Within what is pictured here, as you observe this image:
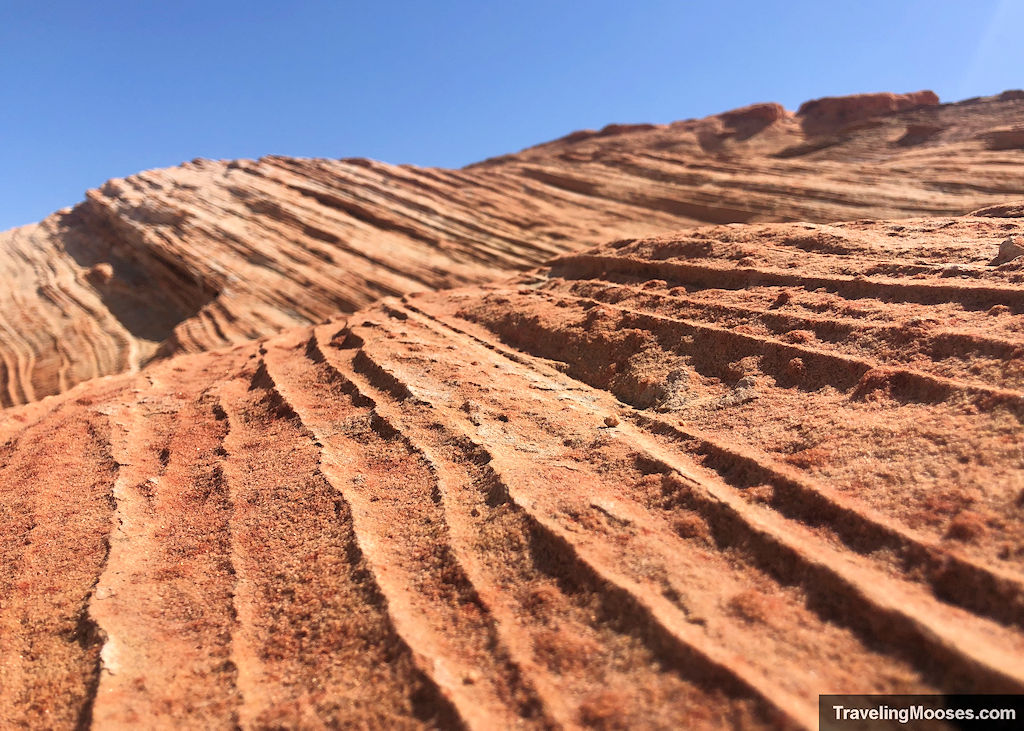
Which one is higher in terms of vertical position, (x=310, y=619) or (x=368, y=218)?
(x=368, y=218)

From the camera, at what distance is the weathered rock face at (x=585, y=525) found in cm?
210

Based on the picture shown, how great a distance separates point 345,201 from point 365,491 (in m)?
16.6

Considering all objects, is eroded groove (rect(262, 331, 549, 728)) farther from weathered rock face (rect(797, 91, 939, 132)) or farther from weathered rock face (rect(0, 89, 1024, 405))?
weathered rock face (rect(797, 91, 939, 132))

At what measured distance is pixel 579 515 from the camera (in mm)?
2924

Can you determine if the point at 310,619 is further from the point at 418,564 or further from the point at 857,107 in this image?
the point at 857,107

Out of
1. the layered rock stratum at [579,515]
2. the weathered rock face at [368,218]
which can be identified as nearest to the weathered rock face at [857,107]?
the weathered rock face at [368,218]

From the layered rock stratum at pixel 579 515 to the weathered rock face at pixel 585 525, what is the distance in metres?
0.01

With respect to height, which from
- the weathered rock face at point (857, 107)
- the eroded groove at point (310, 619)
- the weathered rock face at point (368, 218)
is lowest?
the eroded groove at point (310, 619)

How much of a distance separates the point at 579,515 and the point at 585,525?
88mm

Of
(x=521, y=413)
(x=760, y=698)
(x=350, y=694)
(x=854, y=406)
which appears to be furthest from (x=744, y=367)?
(x=350, y=694)

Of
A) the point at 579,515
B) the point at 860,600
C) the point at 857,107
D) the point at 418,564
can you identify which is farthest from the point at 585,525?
A: the point at 857,107

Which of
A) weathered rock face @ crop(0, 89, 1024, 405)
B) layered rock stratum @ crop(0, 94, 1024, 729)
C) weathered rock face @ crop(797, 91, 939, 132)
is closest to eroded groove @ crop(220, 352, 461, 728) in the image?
layered rock stratum @ crop(0, 94, 1024, 729)

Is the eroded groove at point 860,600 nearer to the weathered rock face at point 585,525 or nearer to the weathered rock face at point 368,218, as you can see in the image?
the weathered rock face at point 585,525

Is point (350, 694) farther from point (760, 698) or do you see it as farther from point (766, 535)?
point (766, 535)
